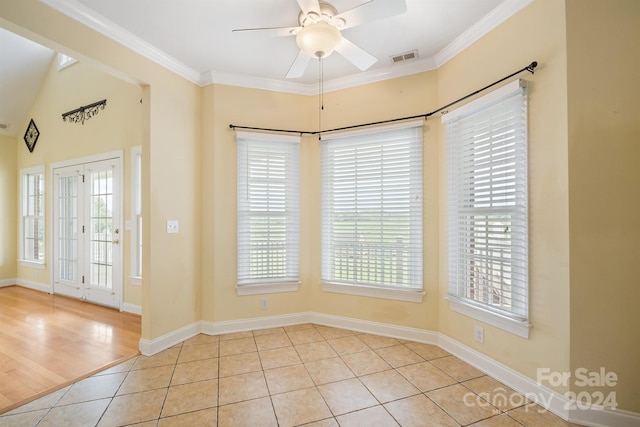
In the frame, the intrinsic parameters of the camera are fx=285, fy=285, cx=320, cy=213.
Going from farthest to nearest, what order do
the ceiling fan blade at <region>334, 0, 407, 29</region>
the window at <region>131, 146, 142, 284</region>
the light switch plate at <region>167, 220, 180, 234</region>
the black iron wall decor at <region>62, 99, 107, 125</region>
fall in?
the black iron wall decor at <region>62, 99, 107, 125</region> < the window at <region>131, 146, 142, 284</region> < the light switch plate at <region>167, 220, 180, 234</region> < the ceiling fan blade at <region>334, 0, 407, 29</region>

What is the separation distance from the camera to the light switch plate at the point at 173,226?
9.19 ft

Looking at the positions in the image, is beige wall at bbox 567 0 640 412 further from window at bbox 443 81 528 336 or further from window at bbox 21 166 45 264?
window at bbox 21 166 45 264

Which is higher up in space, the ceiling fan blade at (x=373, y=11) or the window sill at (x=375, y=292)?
the ceiling fan blade at (x=373, y=11)

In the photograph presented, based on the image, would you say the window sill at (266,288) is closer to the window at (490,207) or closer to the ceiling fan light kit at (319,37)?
the window at (490,207)

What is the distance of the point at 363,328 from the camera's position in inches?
122

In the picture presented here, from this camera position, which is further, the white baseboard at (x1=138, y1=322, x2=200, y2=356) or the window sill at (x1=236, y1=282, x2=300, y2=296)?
the window sill at (x1=236, y1=282, x2=300, y2=296)

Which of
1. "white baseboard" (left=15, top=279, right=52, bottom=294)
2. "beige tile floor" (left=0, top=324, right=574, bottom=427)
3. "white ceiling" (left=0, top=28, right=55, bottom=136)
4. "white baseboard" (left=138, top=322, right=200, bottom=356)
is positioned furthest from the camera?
"white baseboard" (left=15, top=279, right=52, bottom=294)

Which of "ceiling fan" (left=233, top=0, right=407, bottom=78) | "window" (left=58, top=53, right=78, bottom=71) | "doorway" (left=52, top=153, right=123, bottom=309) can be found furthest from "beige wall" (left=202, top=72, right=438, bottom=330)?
"window" (left=58, top=53, right=78, bottom=71)

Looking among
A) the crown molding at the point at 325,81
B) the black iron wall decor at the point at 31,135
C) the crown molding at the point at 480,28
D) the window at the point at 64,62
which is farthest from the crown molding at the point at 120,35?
the black iron wall decor at the point at 31,135

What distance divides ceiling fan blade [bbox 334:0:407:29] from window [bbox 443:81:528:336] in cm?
104

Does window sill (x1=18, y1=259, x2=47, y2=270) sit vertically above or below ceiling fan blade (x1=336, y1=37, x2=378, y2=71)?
below

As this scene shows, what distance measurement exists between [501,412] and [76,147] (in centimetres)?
603

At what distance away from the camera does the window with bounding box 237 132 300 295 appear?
316cm

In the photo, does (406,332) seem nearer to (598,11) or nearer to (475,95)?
(475,95)
